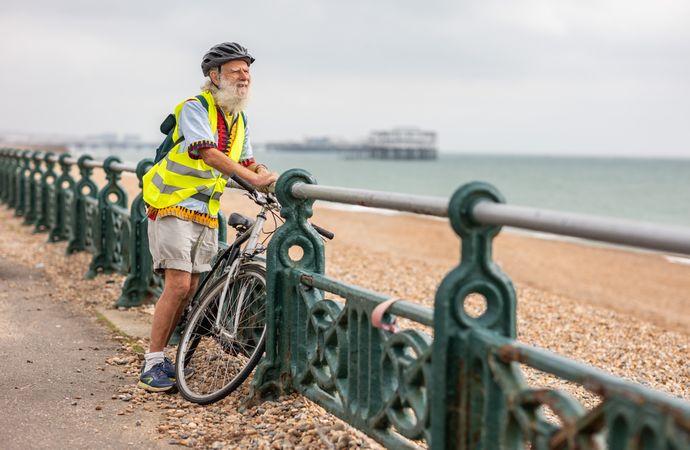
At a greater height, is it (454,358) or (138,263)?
(454,358)

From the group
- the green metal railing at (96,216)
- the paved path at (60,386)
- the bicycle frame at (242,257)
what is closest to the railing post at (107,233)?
the green metal railing at (96,216)

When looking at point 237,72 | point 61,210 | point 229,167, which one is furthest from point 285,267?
point 61,210

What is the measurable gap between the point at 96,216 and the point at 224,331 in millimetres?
4937

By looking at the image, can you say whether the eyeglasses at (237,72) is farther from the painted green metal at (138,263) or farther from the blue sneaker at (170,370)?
the painted green metal at (138,263)

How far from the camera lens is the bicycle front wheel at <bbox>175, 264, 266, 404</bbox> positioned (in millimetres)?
5152

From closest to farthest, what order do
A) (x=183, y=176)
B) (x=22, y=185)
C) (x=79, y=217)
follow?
(x=183, y=176) < (x=79, y=217) < (x=22, y=185)

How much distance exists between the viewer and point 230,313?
5.31m

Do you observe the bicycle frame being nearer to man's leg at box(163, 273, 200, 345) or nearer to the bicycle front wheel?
the bicycle front wheel

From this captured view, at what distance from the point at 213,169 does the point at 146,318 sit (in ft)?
8.63

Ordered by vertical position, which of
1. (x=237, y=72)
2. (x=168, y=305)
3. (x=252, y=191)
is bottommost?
(x=168, y=305)

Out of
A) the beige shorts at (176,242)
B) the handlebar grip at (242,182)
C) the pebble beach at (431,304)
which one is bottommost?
the pebble beach at (431,304)

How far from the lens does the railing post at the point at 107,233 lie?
363 inches

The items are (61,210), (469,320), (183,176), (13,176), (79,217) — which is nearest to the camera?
(469,320)

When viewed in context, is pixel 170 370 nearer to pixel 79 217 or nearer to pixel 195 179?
pixel 195 179
